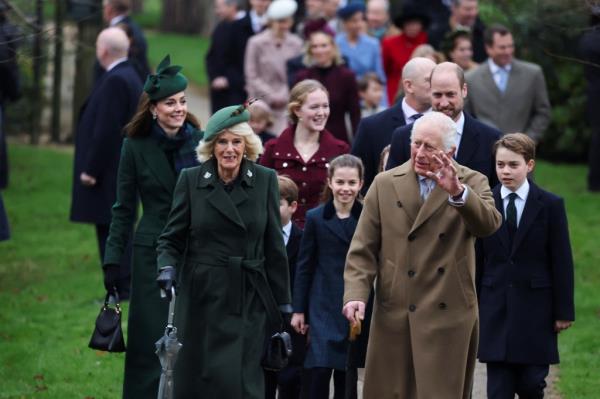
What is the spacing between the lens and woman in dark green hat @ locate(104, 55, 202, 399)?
8.74 m

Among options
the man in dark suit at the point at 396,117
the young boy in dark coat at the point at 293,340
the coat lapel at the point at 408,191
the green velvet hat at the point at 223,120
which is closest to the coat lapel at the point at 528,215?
the coat lapel at the point at 408,191

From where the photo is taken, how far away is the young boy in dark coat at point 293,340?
29.3ft

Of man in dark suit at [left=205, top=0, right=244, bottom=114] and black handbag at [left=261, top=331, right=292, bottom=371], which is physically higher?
man in dark suit at [left=205, top=0, right=244, bottom=114]

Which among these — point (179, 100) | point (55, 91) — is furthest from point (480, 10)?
point (179, 100)

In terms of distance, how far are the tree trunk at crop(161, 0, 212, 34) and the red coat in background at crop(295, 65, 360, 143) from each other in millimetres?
27499

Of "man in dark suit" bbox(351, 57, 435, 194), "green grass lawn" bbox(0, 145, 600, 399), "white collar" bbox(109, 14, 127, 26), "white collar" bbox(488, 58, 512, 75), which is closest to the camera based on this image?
"man in dark suit" bbox(351, 57, 435, 194)

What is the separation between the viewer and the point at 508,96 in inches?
500

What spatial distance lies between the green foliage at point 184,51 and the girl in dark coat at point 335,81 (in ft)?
51.5

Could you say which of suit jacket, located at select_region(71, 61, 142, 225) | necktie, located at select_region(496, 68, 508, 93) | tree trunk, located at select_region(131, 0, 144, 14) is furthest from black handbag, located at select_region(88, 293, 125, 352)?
tree trunk, located at select_region(131, 0, 144, 14)

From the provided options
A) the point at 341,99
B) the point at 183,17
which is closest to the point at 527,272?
the point at 341,99

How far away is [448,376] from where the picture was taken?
25.2 feet

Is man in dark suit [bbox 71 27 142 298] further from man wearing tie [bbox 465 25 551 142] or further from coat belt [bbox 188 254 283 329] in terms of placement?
coat belt [bbox 188 254 283 329]

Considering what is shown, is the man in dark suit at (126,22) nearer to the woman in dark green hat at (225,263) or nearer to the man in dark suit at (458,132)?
the man in dark suit at (458,132)

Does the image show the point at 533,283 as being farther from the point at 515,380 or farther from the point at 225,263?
the point at 225,263
